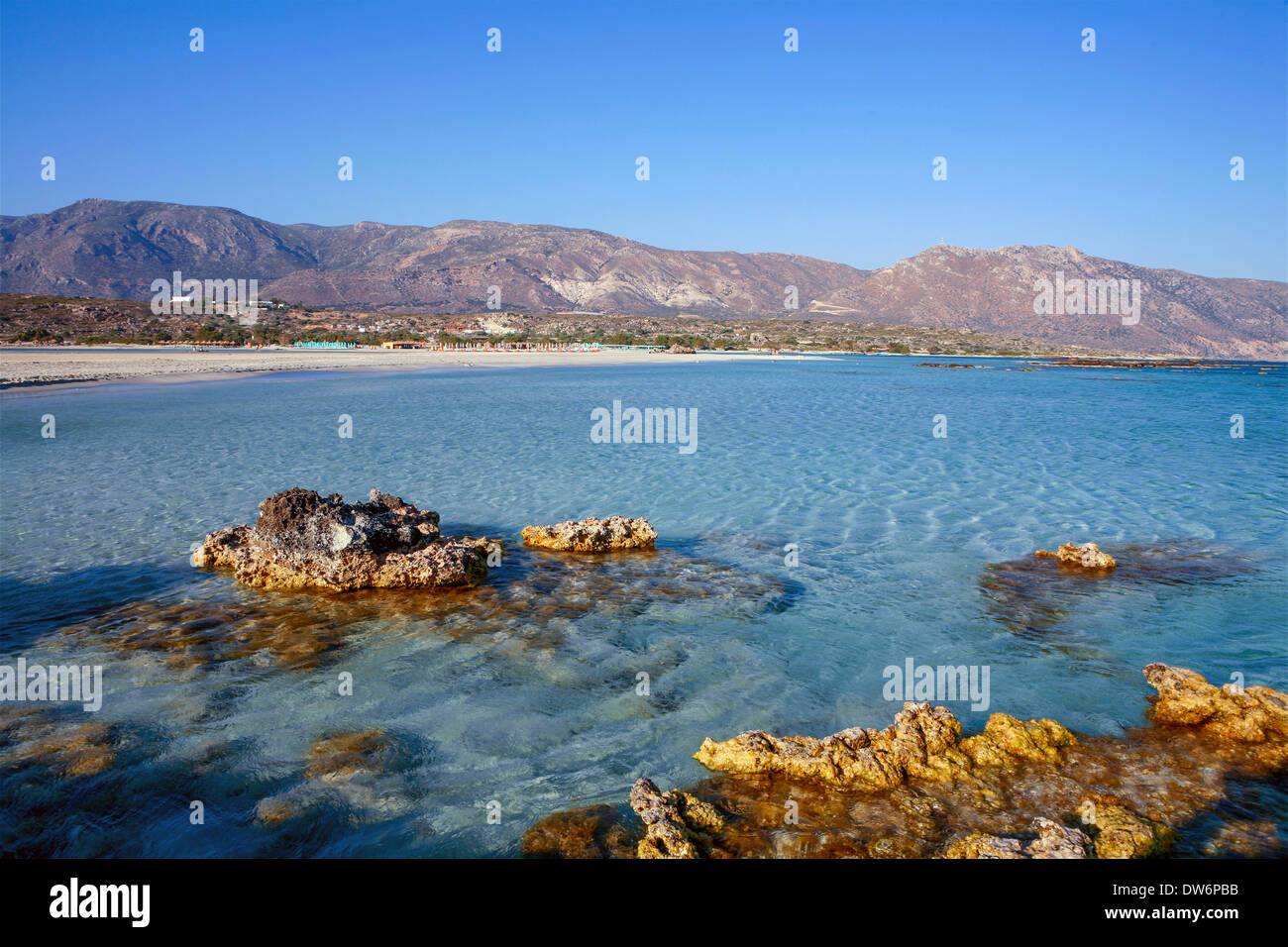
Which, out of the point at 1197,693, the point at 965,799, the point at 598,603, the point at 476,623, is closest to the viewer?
the point at 965,799

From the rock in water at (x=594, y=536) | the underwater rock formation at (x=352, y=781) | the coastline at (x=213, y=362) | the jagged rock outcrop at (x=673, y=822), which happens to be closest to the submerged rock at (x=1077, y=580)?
the rock in water at (x=594, y=536)

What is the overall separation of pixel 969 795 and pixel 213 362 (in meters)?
49.1

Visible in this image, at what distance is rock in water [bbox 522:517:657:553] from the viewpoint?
9.38m

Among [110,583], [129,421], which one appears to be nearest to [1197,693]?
[110,583]

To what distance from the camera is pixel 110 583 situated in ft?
26.1

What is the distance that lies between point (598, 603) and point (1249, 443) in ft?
74.7

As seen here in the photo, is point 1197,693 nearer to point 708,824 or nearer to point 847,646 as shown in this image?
point 847,646

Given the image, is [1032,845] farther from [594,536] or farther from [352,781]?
[594,536]

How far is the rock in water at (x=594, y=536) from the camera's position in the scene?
9.38 metres

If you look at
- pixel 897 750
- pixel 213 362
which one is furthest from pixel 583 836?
pixel 213 362

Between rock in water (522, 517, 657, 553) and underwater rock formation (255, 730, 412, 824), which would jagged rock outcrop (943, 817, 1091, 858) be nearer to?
underwater rock formation (255, 730, 412, 824)

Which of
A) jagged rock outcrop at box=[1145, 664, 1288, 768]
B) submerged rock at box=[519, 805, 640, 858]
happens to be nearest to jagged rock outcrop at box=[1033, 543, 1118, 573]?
jagged rock outcrop at box=[1145, 664, 1288, 768]

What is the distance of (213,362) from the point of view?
44.1m
